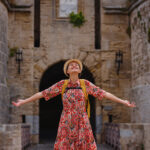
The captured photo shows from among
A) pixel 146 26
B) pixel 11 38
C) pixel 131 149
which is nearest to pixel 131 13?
pixel 146 26

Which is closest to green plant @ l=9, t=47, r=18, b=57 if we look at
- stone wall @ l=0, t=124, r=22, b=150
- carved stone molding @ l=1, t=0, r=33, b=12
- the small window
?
carved stone molding @ l=1, t=0, r=33, b=12

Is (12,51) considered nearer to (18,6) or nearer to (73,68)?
(18,6)

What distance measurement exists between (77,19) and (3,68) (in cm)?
312

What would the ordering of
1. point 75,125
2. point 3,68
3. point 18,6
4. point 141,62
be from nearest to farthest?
point 75,125 → point 141,62 → point 3,68 → point 18,6

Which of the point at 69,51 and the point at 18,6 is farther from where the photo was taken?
the point at 69,51

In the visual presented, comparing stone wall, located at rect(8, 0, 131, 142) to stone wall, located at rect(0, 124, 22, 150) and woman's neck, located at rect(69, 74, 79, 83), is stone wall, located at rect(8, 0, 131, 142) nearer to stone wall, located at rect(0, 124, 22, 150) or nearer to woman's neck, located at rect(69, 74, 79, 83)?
stone wall, located at rect(0, 124, 22, 150)

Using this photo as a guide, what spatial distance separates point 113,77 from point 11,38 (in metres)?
3.84

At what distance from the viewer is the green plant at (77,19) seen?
11.5 m

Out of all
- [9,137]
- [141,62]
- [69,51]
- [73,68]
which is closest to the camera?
[73,68]

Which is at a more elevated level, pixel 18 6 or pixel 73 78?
pixel 18 6

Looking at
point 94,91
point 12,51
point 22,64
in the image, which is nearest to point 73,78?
point 94,91

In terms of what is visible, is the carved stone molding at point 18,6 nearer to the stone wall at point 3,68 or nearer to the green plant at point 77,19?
the stone wall at point 3,68

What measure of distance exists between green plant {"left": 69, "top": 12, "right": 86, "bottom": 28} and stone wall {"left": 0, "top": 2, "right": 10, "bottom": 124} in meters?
2.28

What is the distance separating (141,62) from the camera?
33.9 ft
